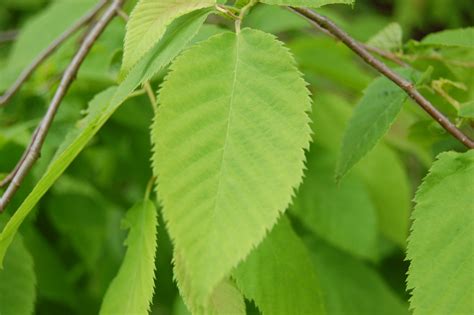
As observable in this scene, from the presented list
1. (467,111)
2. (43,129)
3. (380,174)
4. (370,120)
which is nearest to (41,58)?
(43,129)

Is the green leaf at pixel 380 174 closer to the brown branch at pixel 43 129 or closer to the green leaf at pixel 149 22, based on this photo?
the brown branch at pixel 43 129

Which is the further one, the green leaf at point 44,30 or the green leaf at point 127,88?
the green leaf at point 44,30

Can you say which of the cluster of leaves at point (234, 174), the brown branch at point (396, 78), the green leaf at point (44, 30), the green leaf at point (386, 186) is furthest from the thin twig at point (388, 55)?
the green leaf at point (44, 30)

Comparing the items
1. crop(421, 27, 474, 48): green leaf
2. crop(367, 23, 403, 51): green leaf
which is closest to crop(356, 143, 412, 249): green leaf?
crop(367, 23, 403, 51): green leaf

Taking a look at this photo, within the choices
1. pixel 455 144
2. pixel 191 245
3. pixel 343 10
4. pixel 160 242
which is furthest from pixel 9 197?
pixel 343 10

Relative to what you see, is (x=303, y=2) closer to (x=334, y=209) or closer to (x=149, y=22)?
(x=149, y=22)

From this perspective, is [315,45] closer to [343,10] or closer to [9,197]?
[9,197]
